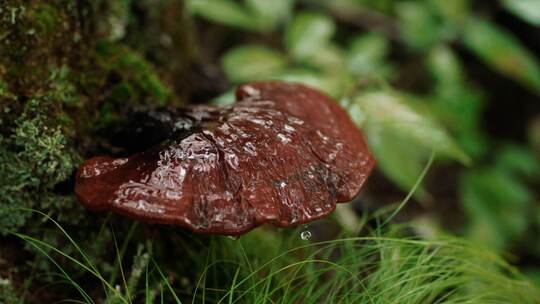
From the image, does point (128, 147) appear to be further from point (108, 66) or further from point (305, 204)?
point (305, 204)

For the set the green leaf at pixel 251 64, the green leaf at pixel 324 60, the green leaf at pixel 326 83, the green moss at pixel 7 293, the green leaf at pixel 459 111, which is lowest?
the green leaf at pixel 459 111

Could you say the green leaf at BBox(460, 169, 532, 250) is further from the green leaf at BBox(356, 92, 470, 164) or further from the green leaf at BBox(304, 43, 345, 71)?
the green leaf at BBox(356, 92, 470, 164)

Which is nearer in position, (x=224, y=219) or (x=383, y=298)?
(x=224, y=219)

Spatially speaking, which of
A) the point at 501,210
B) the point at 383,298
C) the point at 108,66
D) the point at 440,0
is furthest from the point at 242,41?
the point at 383,298

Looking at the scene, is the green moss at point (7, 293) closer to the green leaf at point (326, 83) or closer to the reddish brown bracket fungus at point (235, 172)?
the reddish brown bracket fungus at point (235, 172)

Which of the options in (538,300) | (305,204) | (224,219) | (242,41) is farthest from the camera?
(242,41)

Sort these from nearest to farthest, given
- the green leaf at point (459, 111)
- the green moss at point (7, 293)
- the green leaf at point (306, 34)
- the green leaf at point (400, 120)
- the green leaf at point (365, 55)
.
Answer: the green moss at point (7, 293), the green leaf at point (400, 120), the green leaf at point (306, 34), the green leaf at point (365, 55), the green leaf at point (459, 111)

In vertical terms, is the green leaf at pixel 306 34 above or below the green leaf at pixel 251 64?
above

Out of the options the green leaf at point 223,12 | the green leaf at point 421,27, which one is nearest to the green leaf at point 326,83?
the green leaf at point 223,12
